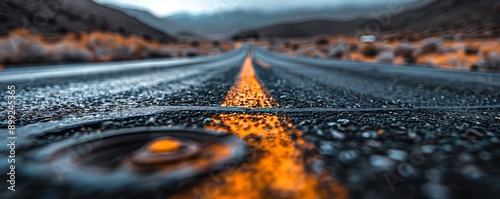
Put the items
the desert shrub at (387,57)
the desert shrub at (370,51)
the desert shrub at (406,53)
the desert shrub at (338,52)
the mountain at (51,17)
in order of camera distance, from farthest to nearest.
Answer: the mountain at (51,17)
the desert shrub at (338,52)
the desert shrub at (370,51)
the desert shrub at (387,57)
the desert shrub at (406,53)

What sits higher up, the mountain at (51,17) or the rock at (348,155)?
the mountain at (51,17)

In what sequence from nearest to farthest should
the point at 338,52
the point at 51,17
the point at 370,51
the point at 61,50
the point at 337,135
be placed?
the point at 337,135, the point at 61,50, the point at 370,51, the point at 338,52, the point at 51,17

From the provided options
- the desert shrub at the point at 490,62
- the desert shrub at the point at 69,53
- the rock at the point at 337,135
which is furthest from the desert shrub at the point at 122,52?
the desert shrub at the point at 490,62

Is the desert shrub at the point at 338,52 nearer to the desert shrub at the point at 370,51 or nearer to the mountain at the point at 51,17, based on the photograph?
the desert shrub at the point at 370,51

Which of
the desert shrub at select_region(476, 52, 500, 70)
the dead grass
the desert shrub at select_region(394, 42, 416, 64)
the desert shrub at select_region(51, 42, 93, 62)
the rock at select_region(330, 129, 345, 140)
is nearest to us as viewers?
the rock at select_region(330, 129, 345, 140)

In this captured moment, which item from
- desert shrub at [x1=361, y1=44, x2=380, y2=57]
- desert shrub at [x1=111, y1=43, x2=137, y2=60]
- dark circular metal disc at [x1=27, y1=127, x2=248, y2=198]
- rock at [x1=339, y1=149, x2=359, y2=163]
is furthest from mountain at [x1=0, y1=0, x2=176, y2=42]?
rock at [x1=339, y1=149, x2=359, y2=163]

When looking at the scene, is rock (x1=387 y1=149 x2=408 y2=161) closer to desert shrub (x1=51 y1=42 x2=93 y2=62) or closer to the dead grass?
the dead grass

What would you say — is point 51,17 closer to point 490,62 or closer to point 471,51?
point 471,51

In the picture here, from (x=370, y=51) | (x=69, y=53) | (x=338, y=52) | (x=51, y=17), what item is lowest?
(x=69, y=53)

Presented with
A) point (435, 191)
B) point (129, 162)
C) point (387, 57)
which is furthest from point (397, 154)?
point (387, 57)

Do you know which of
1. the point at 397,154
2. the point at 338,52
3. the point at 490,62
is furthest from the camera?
the point at 338,52

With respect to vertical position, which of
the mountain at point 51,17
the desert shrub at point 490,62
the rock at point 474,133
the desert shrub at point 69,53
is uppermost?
the mountain at point 51,17

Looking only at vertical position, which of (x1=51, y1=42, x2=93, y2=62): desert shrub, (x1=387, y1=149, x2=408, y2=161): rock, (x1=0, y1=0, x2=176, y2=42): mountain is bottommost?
(x1=51, y1=42, x2=93, y2=62): desert shrub

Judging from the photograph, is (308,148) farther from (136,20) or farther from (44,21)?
(136,20)
